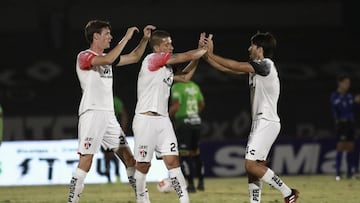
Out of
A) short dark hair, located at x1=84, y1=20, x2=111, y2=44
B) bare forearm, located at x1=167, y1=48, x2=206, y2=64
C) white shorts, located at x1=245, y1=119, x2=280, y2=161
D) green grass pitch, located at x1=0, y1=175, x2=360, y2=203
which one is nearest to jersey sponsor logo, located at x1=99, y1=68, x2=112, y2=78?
short dark hair, located at x1=84, y1=20, x2=111, y2=44

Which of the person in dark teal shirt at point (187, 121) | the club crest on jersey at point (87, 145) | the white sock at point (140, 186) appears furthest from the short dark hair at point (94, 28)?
the person in dark teal shirt at point (187, 121)

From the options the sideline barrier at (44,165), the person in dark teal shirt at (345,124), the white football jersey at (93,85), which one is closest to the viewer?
the white football jersey at (93,85)

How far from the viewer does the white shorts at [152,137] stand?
10.6m

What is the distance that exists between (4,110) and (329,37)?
9622 mm

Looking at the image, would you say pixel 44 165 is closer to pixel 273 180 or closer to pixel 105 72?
pixel 105 72

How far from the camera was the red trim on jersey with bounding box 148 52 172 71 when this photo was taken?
10539 mm

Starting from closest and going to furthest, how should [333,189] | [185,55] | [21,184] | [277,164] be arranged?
1. [185,55]
2. [333,189]
3. [21,184]
4. [277,164]

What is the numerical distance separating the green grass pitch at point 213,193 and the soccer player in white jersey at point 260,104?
78.8 inches

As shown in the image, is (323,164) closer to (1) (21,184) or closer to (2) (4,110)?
(1) (21,184)

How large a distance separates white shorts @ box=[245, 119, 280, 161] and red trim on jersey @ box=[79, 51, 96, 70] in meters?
2.05

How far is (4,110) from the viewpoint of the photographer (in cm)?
2266

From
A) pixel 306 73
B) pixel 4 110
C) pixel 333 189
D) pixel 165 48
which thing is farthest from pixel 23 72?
pixel 165 48

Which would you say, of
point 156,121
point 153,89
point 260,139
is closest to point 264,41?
point 260,139

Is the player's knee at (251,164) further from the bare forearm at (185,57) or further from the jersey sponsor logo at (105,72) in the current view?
the jersey sponsor logo at (105,72)
